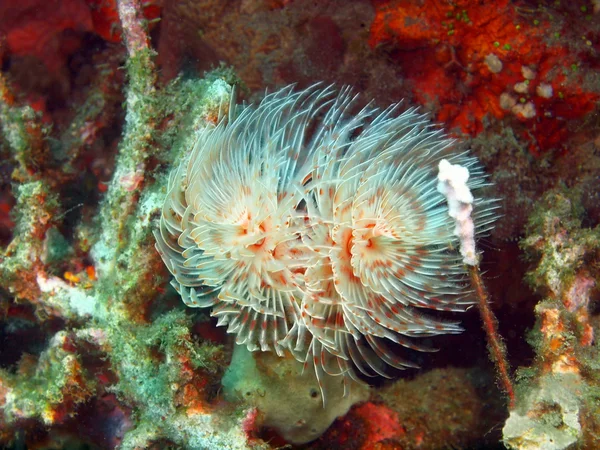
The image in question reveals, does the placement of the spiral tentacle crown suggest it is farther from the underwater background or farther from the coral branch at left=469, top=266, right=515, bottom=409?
the coral branch at left=469, top=266, right=515, bottom=409

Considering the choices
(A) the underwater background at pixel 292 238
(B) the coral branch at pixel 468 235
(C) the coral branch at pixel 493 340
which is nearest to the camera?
(B) the coral branch at pixel 468 235

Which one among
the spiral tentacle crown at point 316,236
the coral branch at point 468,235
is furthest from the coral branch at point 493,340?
the spiral tentacle crown at point 316,236

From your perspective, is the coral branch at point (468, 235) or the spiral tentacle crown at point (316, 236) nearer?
the coral branch at point (468, 235)

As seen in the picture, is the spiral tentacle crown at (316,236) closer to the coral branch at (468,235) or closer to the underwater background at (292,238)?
the underwater background at (292,238)

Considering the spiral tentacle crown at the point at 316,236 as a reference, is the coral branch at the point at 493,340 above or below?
below

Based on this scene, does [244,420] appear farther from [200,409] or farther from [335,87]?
[335,87]
